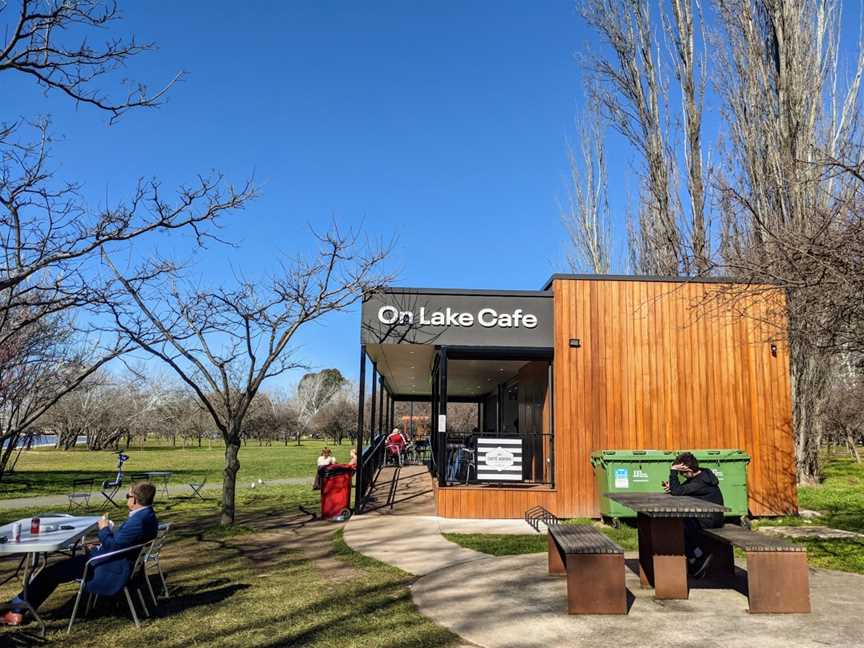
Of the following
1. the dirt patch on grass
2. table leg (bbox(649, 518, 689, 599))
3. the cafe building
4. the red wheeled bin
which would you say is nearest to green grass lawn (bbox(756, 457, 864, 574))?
the cafe building

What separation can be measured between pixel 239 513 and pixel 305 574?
6039 mm

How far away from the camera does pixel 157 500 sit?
15.1 metres

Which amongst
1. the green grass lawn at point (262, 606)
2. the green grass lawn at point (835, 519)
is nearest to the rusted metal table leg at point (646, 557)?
the green grass lawn at point (262, 606)

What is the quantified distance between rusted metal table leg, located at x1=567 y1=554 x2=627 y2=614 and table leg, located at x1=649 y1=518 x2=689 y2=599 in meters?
0.63

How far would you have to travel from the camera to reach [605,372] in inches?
468

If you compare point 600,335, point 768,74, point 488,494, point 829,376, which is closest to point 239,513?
point 488,494

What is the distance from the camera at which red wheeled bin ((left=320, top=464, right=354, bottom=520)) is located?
37.9 feet

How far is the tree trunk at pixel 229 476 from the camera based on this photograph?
10.1 meters

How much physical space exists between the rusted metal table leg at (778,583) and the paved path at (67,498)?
13.7m

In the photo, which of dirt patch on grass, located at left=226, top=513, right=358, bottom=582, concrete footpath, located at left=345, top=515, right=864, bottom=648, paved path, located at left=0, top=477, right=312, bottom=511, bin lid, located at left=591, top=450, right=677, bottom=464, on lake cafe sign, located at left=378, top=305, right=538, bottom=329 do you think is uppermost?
on lake cafe sign, located at left=378, top=305, right=538, bottom=329

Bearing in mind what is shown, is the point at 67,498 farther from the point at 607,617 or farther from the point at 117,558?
the point at 607,617

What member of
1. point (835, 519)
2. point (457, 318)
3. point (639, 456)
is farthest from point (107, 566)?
point (835, 519)

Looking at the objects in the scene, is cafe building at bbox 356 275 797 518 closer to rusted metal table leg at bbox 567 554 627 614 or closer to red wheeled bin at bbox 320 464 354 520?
red wheeled bin at bbox 320 464 354 520

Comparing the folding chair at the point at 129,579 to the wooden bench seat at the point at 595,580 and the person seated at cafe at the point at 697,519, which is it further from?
the person seated at cafe at the point at 697,519
